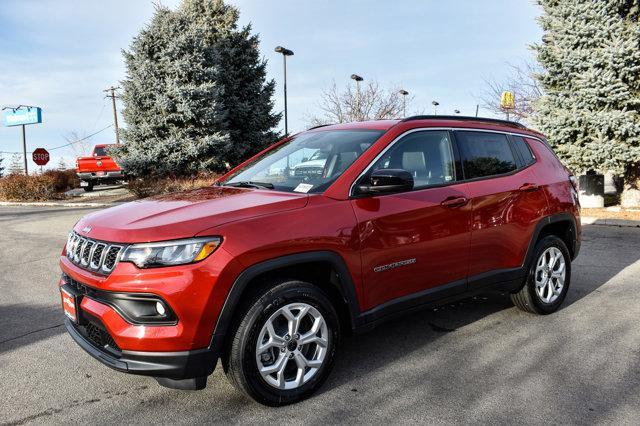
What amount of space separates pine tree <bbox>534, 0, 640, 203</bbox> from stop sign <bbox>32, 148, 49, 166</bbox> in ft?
85.6

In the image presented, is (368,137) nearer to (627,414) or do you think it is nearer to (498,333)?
(498,333)

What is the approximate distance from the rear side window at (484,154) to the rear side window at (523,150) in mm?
122

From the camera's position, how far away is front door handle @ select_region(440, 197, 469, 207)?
149 inches

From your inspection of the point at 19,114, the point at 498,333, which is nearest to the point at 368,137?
the point at 498,333

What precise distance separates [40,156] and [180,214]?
29618 millimetres

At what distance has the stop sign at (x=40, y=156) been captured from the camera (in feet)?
92.5

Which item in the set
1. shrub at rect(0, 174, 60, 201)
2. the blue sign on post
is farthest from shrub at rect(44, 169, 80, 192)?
the blue sign on post

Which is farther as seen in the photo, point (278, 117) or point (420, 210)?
point (278, 117)

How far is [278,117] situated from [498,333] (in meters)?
21.3

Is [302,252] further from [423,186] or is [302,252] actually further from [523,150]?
[523,150]

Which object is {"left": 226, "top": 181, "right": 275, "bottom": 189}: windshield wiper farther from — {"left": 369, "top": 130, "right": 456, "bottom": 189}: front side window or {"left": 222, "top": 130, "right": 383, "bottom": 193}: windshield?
{"left": 369, "top": 130, "right": 456, "bottom": 189}: front side window

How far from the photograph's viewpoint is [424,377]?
343cm

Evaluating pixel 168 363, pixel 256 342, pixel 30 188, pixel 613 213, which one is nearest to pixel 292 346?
pixel 256 342

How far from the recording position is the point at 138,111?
1872cm
